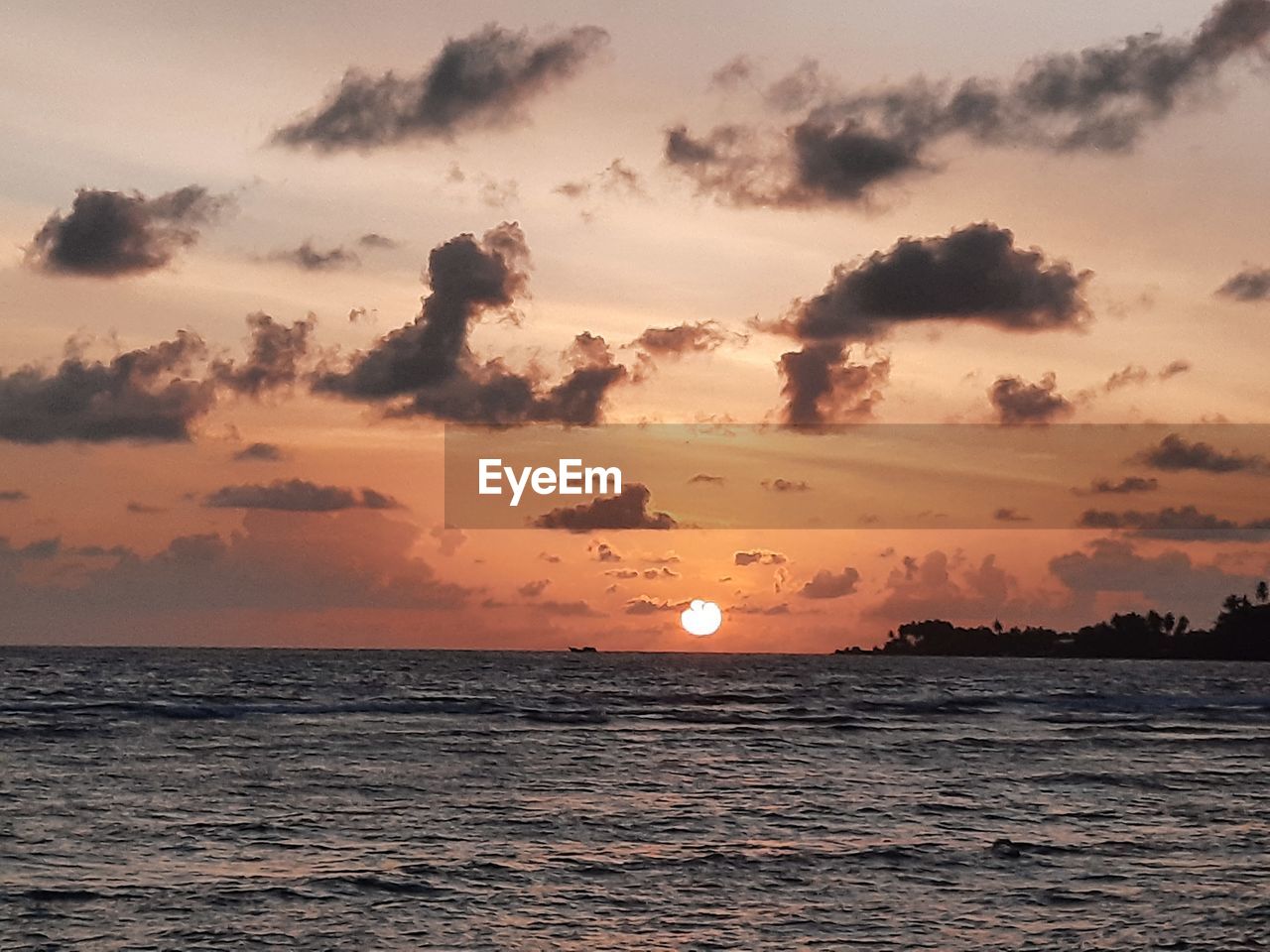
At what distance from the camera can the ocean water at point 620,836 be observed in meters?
28.5

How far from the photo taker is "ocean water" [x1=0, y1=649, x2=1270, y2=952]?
28.5 meters

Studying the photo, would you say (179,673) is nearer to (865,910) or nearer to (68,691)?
(68,691)

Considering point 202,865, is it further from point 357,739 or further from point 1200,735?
point 1200,735

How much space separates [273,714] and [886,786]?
5464 cm

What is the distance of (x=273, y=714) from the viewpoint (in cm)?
9481

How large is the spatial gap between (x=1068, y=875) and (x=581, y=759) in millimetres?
32921

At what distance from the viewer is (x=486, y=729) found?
82.3m

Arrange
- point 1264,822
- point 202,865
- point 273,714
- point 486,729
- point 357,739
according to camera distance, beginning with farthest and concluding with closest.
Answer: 1. point 273,714
2. point 486,729
3. point 357,739
4. point 1264,822
5. point 202,865

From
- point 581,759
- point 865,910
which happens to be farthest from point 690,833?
point 581,759

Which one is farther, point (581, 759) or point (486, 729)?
point (486, 729)

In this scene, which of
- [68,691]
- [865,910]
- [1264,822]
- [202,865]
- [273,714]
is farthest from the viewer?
[68,691]

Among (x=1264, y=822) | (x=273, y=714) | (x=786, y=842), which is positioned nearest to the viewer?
(x=786, y=842)

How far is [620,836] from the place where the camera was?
40.1m

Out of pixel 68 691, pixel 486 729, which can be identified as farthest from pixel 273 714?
pixel 68 691
